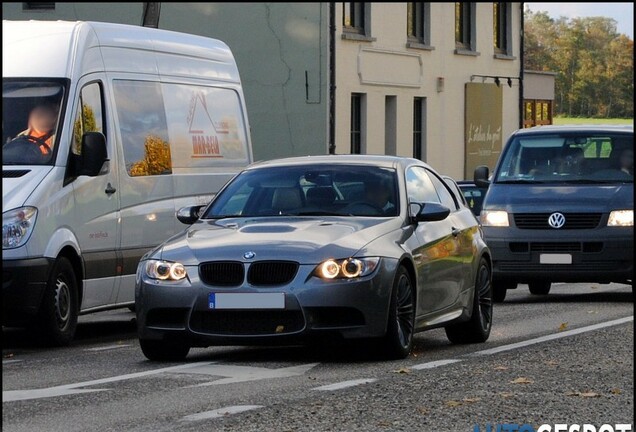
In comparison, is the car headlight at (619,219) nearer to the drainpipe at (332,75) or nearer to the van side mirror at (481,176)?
the van side mirror at (481,176)

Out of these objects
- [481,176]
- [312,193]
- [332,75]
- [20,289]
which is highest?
[332,75]

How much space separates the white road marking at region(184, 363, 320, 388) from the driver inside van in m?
3.22

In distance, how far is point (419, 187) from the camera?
1378 centimetres

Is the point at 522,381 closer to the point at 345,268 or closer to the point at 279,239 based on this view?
the point at 345,268

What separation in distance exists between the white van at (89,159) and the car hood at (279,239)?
5.38 ft

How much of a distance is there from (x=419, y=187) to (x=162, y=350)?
2.64m

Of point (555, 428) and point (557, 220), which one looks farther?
point (557, 220)

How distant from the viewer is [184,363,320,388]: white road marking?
11031 millimetres

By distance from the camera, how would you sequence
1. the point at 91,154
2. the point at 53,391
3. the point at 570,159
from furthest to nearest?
the point at 570,159, the point at 91,154, the point at 53,391

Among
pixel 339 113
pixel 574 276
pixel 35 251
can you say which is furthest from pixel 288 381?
pixel 339 113

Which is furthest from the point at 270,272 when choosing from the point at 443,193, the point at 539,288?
the point at 539,288

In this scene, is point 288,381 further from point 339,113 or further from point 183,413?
point 339,113

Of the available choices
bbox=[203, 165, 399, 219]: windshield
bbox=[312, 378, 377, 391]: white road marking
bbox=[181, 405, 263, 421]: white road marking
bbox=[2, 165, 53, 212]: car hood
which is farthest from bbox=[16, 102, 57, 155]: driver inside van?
bbox=[181, 405, 263, 421]: white road marking

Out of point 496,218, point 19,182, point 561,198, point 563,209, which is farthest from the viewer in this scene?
point 496,218
